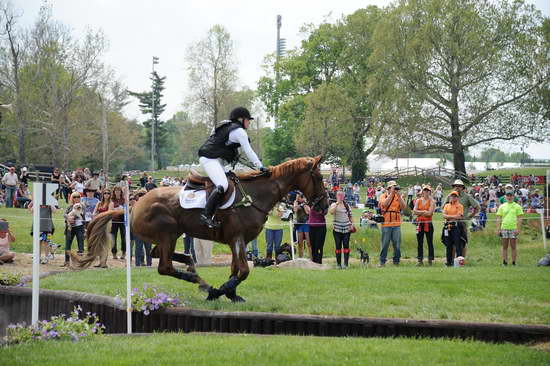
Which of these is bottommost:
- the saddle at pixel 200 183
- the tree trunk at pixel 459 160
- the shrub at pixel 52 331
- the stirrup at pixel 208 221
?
the shrub at pixel 52 331

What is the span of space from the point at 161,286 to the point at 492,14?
42.7 metres

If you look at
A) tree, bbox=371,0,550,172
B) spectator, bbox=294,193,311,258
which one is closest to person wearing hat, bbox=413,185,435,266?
spectator, bbox=294,193,311,258

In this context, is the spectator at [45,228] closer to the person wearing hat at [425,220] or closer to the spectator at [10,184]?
the person wearing hat at [425,220]

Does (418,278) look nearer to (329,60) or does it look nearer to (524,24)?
(524,24)

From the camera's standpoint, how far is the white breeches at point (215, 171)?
32.6 feet

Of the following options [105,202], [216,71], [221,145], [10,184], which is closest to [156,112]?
[216,71]

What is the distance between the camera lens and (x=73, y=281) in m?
12.7

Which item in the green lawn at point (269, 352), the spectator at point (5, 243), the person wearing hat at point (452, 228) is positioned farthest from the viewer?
the spectator at point (5, 243)

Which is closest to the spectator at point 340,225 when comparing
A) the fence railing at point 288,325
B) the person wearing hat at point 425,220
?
the person wearing hat at point 425,220

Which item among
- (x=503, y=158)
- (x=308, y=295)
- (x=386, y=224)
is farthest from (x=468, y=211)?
(x=503, y=158)

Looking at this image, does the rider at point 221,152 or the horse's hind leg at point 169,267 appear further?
the horse's hind leg at point 169,267

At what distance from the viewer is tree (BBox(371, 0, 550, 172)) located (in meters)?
46.3

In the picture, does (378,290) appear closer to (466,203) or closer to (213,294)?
(213,294)

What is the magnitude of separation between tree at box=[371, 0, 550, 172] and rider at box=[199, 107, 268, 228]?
38890 millimetres
